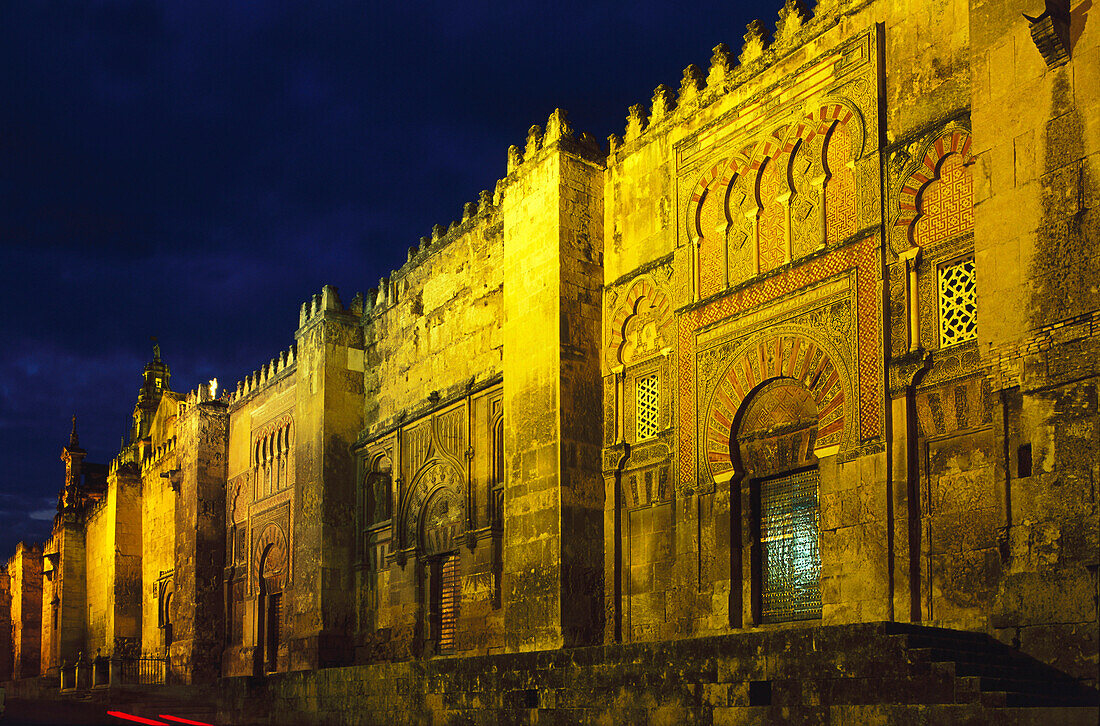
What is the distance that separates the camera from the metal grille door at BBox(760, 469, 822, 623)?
37.2 feet

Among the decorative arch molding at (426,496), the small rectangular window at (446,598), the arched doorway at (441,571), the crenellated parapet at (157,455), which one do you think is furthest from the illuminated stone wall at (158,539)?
the small rectangular window at (446,598)

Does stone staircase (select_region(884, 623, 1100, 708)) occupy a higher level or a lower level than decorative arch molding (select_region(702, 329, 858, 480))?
lower

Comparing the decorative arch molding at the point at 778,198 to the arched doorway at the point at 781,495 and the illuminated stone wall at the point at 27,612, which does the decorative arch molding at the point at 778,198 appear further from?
the illuminated stone wall at the point at 27,612

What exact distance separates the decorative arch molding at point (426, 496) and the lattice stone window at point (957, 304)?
7.75 metres

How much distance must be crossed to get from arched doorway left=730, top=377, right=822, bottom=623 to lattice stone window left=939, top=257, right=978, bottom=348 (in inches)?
63.1

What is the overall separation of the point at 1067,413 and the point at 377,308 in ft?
42.4

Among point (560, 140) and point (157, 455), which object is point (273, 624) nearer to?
point (157, 455)

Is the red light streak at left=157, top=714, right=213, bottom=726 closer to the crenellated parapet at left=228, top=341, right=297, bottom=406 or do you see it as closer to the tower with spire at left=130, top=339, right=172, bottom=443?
the crenellated parapet at left=228, top=341, right=297, bottom=406

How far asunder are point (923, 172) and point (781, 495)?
3405 mm

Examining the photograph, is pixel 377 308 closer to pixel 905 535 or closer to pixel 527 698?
pixel 527 698

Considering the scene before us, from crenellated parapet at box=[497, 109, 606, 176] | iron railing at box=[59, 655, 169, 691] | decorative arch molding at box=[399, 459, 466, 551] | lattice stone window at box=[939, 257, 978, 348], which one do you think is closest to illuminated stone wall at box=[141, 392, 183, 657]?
iron railing at box=[59, 655, 169, 691]

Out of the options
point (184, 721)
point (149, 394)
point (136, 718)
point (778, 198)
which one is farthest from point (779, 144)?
point (149, 394)

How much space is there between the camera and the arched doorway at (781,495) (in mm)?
11406

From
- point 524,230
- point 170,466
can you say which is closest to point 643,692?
point 524,230
